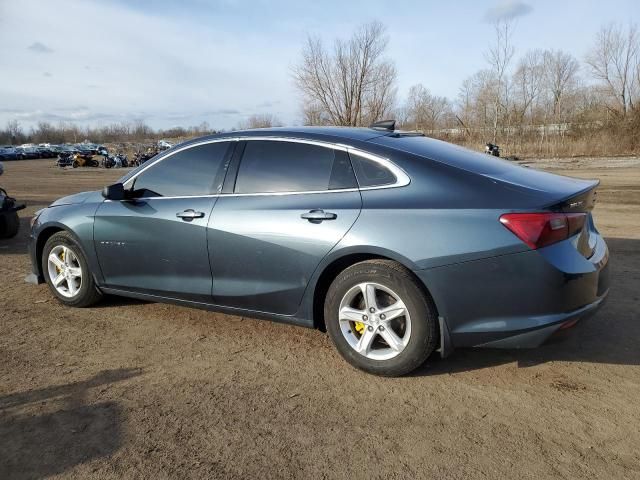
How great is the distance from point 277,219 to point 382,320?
1028 millimetres

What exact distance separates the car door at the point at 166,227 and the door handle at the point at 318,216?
0.89 metres

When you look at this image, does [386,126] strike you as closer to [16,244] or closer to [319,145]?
[319,145]

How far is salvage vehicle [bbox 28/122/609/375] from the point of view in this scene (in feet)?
9.96

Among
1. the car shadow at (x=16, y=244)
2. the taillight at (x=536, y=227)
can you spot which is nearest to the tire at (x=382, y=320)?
the taillight at (x=536, y=227)

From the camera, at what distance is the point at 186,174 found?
4.29 metres

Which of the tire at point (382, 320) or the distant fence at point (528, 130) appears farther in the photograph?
the distant fence at point (528, 130)

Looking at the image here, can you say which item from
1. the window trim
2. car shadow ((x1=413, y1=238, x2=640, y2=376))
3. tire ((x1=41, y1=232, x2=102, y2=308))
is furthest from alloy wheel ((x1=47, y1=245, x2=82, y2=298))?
car shadow ((x1=413, y1=238, x2=640, y2=376))

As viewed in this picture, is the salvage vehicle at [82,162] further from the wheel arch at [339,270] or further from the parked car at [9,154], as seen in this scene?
the wheel arch at [339,270]

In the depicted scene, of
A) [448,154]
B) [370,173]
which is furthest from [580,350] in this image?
[370,173]

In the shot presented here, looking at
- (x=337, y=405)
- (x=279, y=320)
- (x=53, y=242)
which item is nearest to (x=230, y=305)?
(x=279, y=320)

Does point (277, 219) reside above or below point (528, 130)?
below

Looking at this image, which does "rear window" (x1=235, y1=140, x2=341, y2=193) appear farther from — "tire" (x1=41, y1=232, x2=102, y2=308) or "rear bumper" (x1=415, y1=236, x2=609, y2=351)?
"tire" (x1=41, y1=232, x2=102, y2=308)

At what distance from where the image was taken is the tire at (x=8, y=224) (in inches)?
314

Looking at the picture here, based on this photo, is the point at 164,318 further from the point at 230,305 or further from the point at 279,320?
the point at 279,320
